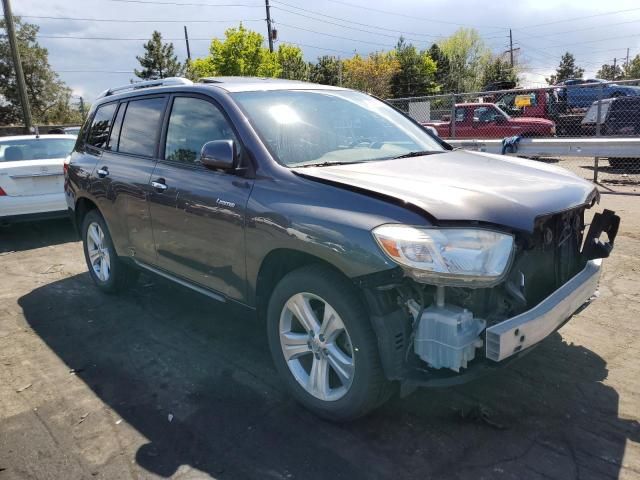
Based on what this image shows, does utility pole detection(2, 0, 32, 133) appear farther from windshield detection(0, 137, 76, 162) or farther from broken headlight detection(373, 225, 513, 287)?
broken headlight detection(373, 225, 513, 287)

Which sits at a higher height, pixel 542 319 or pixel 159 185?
pixel 159 185

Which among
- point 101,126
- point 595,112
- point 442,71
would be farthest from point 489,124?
point 442,71

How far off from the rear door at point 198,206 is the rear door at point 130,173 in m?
0.17

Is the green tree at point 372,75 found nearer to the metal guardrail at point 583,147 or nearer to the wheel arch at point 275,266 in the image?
the metal guardrail at point 583,147

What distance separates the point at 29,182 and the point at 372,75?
45.2 m

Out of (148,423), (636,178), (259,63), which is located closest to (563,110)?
(636,178)

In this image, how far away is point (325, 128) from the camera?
3.54m

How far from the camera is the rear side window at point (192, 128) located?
3.53m

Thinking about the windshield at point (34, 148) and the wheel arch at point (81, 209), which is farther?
the windshield at point (34, 148)

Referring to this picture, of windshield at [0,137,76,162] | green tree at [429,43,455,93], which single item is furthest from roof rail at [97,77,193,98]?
green tree at [429,43,455,93]

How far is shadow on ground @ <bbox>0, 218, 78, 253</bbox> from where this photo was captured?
7.56 m

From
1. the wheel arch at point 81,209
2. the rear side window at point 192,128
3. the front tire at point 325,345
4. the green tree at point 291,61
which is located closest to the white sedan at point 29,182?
the wheel arch at point 81,209

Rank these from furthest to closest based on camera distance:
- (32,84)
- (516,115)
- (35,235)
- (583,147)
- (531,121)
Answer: (32,84) → (516,115) → (531,121) → (583,147) → (35,235)

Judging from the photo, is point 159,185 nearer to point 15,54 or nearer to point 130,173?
point 130,173
